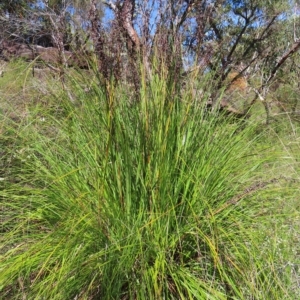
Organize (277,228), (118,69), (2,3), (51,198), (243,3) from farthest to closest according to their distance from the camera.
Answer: (2,3) → (243,3) → (51,198) → (277,228) → (118,69)

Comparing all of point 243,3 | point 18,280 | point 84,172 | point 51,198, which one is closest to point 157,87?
point 84,172

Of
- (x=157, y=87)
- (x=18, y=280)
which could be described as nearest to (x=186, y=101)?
(x=157, y=87)

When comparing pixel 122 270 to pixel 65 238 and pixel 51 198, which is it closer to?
pixel 65 238

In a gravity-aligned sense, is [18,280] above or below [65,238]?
below

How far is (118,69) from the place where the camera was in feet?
5.47

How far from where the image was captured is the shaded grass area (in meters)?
1.77

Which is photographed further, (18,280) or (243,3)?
(243,3)

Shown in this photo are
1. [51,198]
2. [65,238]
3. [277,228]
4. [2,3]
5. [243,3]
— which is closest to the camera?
[65,238]

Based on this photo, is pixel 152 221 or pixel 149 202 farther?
pixel 149 202

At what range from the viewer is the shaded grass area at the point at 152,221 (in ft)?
5.82

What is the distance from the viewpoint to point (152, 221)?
174 cm

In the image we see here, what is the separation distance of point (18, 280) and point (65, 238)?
30cm

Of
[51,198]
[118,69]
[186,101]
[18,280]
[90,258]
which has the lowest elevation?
[18,280]

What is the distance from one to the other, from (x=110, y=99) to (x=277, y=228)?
0.95m
